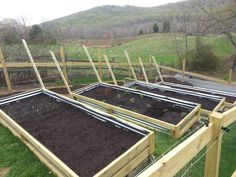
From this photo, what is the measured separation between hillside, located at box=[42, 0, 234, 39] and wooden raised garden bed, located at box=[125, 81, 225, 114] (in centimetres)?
620

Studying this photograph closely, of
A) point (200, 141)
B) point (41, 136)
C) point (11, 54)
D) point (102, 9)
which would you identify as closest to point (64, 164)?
point (41, 136)

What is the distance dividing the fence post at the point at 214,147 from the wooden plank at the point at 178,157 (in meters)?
0.05

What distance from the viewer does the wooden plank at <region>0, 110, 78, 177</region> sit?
10.1ft

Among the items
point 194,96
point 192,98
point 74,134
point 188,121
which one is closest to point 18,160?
point 74,134

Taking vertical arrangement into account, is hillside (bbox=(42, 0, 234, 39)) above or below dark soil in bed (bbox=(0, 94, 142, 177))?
above

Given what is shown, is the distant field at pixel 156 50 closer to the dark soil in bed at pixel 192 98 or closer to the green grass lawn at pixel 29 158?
the dark soil in bed at pixel 192 98

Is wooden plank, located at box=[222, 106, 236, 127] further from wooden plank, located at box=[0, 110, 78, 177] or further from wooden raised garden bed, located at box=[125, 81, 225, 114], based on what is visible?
wooden raised garden bed, located at box=[125, 81, 225, 114]

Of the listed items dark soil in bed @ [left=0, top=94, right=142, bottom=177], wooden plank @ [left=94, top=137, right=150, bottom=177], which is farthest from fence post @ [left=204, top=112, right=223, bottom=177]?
dark soil in bed @ [left=0, top=94, right=142, bottom=177]

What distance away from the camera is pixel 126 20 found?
5144 cm

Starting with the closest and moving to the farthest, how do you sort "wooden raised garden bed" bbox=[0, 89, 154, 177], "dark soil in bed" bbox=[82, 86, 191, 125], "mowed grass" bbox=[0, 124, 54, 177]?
"wooden raised garden bed" bbox=[0, 89, 154, 177] → "mowed grass" bbox=[0, 124, 54, 177] → "dark soil in bed" bbox=[82, 86, 191, 125]

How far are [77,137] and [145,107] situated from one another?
2321 mm

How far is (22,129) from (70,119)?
891 mm

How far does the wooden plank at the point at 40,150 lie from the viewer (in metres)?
3.08

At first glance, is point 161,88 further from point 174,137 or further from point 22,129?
point 22,129
